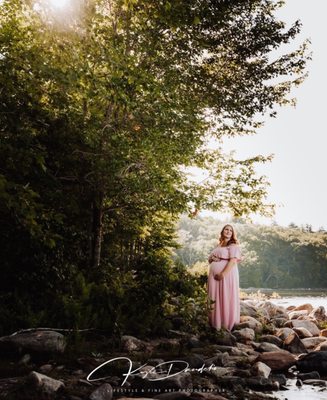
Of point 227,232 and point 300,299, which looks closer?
point 227,232

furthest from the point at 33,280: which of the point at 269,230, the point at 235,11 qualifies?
the point at 269,230

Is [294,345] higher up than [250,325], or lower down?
lower down

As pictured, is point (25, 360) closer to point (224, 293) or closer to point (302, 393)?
point (302, 393)

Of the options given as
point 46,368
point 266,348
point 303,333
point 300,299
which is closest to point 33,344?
point 46,368

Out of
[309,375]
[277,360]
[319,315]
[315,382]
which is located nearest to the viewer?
[315,382]

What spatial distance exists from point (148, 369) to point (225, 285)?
157 inches

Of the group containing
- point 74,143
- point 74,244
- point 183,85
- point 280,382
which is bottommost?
point 280,382

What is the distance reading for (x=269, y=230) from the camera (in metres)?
118

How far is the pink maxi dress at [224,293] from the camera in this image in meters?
9.52

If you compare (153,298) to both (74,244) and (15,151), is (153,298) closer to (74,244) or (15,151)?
(74,244)

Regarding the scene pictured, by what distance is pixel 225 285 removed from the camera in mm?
9555

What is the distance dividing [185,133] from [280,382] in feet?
18.9

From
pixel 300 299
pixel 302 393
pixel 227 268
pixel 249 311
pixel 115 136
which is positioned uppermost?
pixel 115 136

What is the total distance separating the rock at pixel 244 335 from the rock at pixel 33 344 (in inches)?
169
